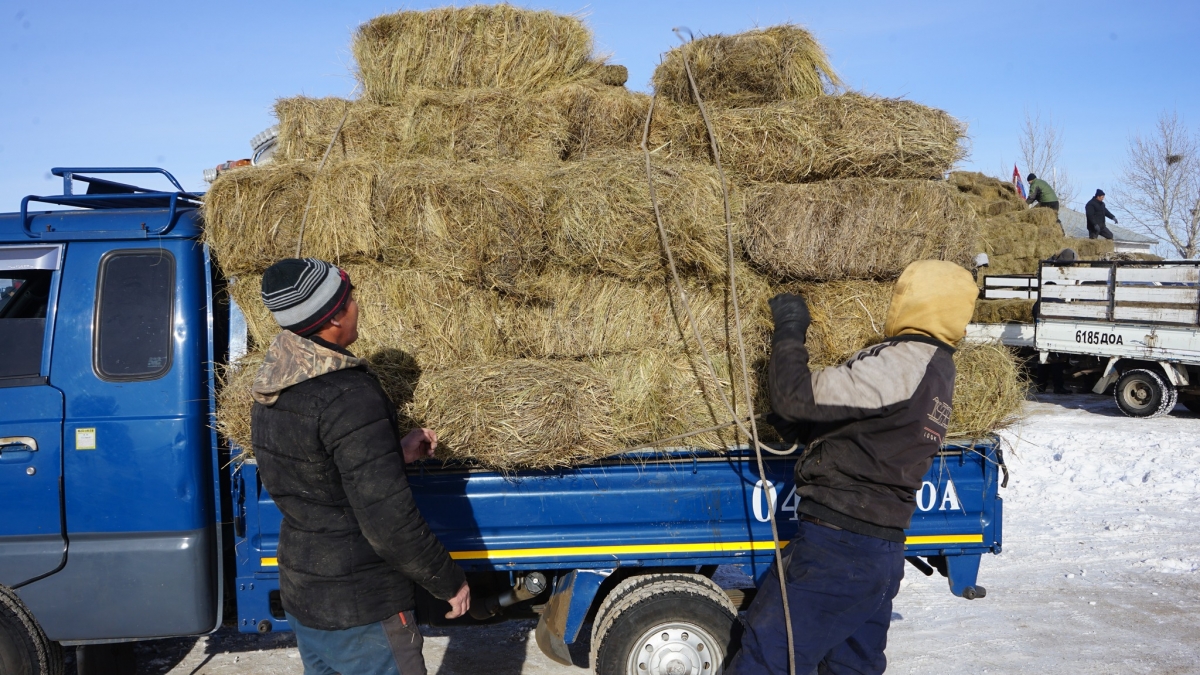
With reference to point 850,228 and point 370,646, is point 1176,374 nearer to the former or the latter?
point 850,228

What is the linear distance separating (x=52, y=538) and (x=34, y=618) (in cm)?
38

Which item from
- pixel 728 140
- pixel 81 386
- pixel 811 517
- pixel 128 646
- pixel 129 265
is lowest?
pixel 128 646

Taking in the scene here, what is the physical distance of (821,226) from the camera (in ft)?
12.6

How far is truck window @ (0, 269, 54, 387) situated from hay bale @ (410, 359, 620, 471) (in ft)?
6.04

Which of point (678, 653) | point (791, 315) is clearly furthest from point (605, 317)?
point (678, 653)

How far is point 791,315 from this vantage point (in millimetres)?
3133

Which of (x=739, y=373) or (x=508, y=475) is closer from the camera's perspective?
(x=508, y=475)

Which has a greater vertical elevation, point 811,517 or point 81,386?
point 81,386

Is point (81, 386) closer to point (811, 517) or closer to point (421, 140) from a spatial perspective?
point (421, 140)

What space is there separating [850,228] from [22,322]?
3.91m

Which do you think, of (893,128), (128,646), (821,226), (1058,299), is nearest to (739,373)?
(821,226)

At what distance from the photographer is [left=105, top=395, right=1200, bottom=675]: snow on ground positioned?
457 centimetres

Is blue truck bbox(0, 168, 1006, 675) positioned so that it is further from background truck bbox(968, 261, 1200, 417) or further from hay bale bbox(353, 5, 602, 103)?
background truck bbox(968, 261, 1200, 417)

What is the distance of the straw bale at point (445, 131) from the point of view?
14.6 ft
